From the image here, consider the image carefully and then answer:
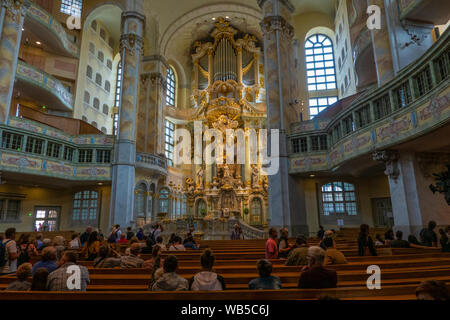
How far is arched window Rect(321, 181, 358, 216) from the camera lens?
19.7m

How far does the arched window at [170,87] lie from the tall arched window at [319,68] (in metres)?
15.6

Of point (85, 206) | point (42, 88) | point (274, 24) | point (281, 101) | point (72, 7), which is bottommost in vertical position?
point (85, 206)

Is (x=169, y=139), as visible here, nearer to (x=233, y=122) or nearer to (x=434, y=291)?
(x=233, y=122)

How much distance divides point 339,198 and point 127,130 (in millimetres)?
15998

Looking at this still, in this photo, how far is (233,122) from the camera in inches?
1272

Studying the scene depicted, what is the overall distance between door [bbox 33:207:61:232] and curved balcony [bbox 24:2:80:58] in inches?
510

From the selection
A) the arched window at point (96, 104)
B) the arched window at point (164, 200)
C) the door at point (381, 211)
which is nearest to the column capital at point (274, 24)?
the door at point (381, 211)

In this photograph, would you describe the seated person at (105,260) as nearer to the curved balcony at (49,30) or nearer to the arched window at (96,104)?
the curved balcony at (49,30)

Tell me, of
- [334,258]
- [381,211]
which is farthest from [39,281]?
[381,211]

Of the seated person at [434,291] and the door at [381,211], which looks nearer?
the seated person at [434,291]

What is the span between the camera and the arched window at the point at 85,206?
21.6 m
